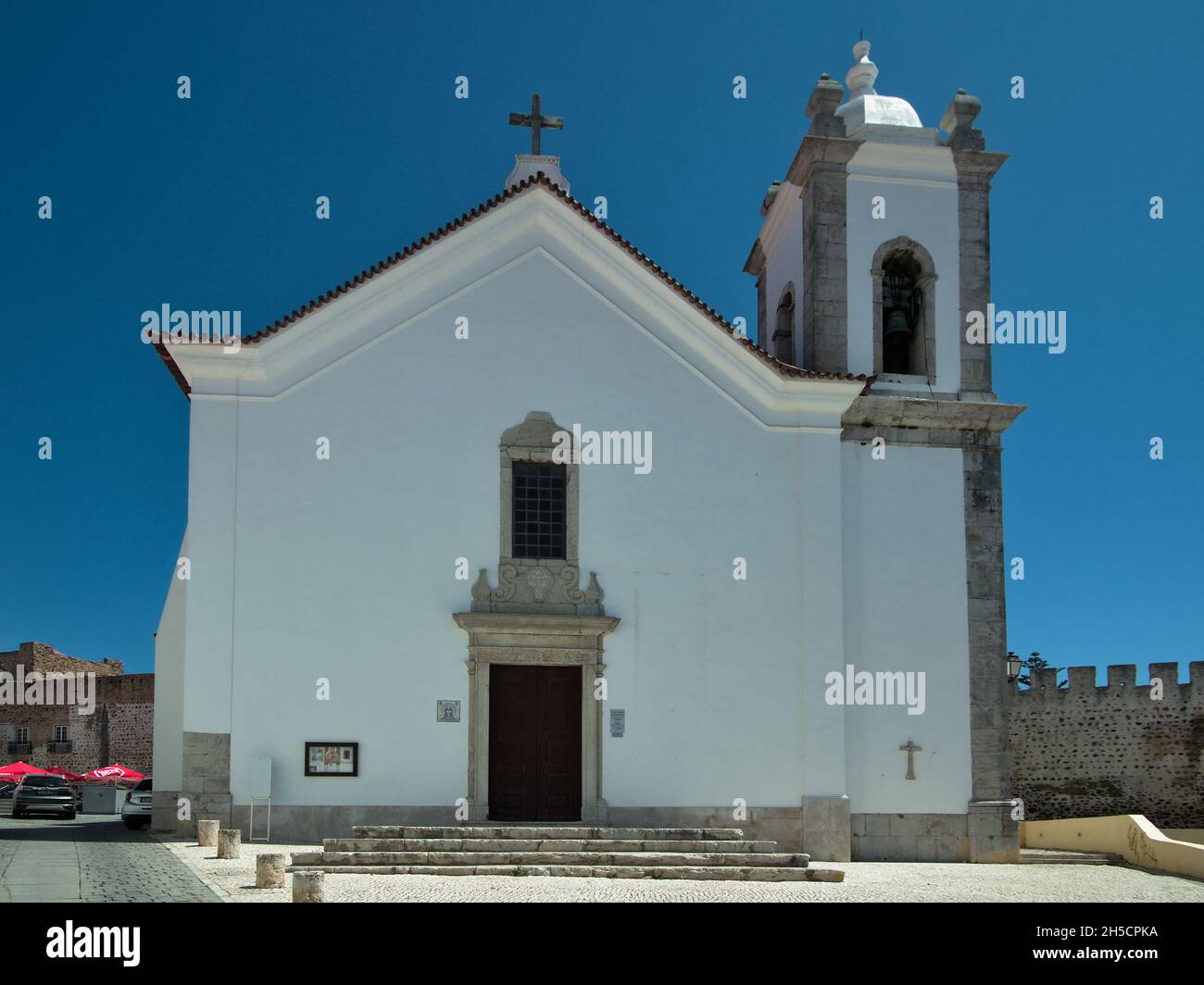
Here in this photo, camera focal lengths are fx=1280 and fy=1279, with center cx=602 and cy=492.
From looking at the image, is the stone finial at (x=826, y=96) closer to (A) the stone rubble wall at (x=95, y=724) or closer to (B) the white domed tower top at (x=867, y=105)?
(B) the white domed tower top at (x=867, y=105)

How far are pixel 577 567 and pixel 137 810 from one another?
10.4 metres

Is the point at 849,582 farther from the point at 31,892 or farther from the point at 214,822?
the point at 31,892

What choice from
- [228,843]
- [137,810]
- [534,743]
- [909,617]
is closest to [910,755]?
[909,617]

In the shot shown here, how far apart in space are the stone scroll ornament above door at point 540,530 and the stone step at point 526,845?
11.6ft

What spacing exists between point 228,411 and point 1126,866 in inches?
591

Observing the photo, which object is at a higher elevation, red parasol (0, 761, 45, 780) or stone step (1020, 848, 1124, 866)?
stone step (1020, 848, 1124, 866)

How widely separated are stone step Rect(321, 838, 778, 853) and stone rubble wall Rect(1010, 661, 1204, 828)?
2320cm

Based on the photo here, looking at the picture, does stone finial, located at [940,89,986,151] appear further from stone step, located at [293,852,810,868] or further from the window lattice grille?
stone step, located at [293,852,810,868]

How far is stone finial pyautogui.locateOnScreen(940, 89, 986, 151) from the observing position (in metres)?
20.7

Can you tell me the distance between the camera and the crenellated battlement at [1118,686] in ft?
119

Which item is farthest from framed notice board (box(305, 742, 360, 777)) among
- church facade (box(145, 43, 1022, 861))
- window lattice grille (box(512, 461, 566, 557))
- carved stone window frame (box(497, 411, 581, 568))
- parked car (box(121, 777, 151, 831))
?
parked car (box(121, 777, 151, 831))

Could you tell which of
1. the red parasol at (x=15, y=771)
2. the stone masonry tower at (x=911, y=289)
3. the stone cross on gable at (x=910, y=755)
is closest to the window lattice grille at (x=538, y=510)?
the stone masonry tower at (x=911, y=289)

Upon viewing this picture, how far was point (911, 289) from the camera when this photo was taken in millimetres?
21078
